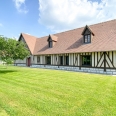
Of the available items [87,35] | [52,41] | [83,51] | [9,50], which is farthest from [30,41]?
[83,51]

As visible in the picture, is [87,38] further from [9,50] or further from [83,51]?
[9,50]

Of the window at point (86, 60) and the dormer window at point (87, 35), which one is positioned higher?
the dormer window at point (87, 35)

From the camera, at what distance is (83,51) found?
579 inches

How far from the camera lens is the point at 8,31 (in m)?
20.2

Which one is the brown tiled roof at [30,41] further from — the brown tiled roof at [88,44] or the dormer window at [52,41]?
the dormer window at [52,41]

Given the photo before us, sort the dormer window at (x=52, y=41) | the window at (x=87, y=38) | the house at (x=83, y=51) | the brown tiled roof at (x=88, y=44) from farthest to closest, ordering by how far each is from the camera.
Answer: the dormer window at (x=52, y=41)
the window at (x=87, y=38)
the brown tiled roof at (x=88, y=44)
the house at (x=83, y=51)

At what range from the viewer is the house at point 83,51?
13.3 m

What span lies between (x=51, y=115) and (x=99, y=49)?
36.9 feet

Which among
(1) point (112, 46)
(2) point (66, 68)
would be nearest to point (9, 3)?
(2) point (66, 68)

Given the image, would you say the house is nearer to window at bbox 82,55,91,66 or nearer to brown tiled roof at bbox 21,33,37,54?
window at bbox 82,55,91,66

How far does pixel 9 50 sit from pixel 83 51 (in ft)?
28.6

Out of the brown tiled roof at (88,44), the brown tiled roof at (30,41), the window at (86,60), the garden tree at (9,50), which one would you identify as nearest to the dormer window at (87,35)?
the brown tiled roof at (88,44)

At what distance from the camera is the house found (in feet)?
43.5

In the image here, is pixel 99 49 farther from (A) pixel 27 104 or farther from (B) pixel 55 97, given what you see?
(A) pixel 27 104
